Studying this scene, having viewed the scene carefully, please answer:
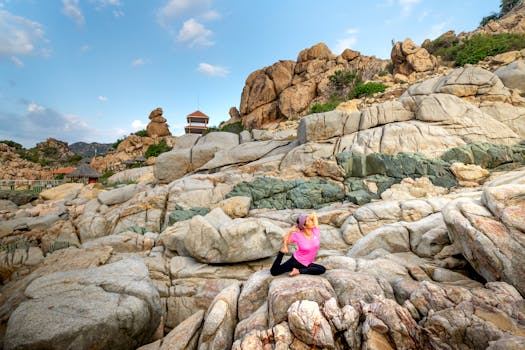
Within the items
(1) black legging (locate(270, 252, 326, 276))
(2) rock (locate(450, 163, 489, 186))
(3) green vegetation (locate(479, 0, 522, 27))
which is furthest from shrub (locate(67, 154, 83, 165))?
(3) green vegetation (locate(479, 0, 522, 27))

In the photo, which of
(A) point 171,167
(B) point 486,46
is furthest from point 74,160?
(B) point 486,46

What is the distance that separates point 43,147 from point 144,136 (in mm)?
38578

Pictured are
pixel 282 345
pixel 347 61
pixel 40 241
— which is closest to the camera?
pixel 282 345

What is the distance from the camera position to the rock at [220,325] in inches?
171

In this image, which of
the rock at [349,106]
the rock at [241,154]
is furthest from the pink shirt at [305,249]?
the rock at [349,106]

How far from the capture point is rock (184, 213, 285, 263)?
8.77 meters

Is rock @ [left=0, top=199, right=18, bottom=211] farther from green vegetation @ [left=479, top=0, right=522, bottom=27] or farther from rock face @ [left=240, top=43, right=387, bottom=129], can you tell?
green vegetation @ [left=479, top=0, right=522, bottom=27]

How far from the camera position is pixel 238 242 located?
8.77 m

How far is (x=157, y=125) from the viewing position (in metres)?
64.6

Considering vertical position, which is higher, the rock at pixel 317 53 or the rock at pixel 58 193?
the rock at pixel 317 53

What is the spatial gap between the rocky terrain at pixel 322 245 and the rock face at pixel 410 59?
58.0ft

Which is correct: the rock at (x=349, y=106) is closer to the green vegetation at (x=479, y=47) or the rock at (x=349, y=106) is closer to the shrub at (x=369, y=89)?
the shrub at (x=369, y=89)

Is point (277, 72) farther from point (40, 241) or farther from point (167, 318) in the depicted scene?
point (167, 318)

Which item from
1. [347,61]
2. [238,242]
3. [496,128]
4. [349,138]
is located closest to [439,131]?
[496,128]
